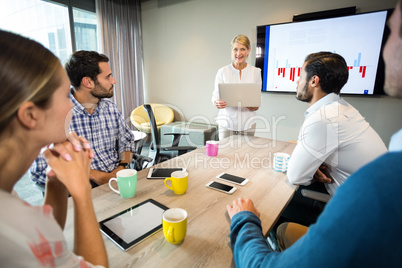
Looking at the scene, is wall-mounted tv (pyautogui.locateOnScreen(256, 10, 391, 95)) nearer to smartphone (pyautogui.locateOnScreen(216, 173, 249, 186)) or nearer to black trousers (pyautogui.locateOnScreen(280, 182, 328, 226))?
black trousers (pyautogui.locateOnScreen(280, 182, 328, 226))

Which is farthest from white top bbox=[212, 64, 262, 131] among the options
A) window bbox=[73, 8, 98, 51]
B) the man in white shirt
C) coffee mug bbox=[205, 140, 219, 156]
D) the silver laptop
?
window bbox=[73, 8, 98, 51]

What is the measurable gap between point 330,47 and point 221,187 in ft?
9.13

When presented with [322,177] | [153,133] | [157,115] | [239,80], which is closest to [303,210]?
[322,177]

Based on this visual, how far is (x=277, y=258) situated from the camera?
0.54m

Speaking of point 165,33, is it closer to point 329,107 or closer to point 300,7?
point 300,7

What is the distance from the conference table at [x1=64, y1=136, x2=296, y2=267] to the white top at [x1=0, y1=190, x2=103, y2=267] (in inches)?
8.1

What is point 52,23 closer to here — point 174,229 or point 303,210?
point 174,229

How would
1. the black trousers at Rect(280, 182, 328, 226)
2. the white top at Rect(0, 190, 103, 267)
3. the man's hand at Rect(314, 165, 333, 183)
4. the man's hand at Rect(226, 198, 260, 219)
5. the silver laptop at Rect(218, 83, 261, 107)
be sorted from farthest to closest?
the silver laptop at Rect(218, 83, 261, 107)
the man's hand at Rect(314, 165, 333, 183)
the black trousers at Rect(280, 182, 328, 226)
the man's hand at Rect(226, 198, 260, 219)
the white top at Rect(0, 190, 103, 267)

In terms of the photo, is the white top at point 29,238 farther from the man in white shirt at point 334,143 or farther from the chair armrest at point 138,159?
the chair armrest at point 138,159

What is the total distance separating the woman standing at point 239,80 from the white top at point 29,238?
2070 millimetres

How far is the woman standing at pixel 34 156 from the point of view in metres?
0.46

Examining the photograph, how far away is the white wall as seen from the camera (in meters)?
2.87

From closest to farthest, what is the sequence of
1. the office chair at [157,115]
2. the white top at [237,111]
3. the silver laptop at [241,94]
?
the silver laptop at [241,94] → the white top at [237,111] → the office chair at [157,115]

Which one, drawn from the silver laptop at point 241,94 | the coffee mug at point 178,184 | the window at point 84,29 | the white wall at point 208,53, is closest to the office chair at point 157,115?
the white wall at point 208,53
